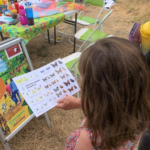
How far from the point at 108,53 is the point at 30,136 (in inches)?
60.8

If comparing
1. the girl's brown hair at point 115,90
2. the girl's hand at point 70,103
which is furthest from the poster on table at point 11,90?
the girl's brown hair at point 115,90

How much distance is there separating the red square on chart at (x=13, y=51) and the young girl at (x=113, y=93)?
0.73 metres

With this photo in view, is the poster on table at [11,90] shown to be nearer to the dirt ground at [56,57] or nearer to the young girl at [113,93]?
the dirt ground at [56,57]

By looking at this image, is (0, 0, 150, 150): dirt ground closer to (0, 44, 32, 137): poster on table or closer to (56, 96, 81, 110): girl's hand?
(0, 44, 32, 137): poster on table

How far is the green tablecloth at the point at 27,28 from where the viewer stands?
5.86ft

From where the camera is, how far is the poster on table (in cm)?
115

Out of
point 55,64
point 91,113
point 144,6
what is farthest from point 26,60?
point 144,6

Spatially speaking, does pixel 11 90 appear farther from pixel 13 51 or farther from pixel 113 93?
pixel 113 93

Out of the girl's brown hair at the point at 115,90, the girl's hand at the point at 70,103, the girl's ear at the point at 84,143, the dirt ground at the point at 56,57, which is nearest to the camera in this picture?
the girl's brown hair at the point at 115,90

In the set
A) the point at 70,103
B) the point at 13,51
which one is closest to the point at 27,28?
the point at 13,51

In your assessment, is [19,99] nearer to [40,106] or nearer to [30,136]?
[40,106]

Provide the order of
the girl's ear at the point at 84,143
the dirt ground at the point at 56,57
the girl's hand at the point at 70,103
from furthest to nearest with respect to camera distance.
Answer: the dirt ground at the point at 56,57
the girl's hand at the point at 70,103
the girl's ear at the point at 84,143

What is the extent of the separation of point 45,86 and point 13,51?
37 cm

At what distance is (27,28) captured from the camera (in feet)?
6.06
